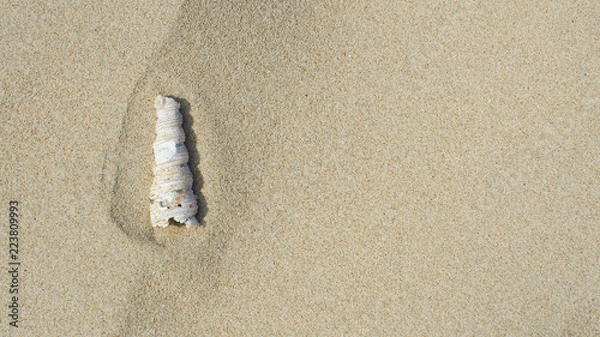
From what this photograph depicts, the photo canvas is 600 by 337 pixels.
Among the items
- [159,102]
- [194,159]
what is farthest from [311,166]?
[159,102]

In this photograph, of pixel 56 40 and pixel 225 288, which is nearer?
pixel 225 288

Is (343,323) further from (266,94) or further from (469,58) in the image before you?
(469,58)

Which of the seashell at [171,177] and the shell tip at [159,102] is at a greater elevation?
the shell tip at [159,102]

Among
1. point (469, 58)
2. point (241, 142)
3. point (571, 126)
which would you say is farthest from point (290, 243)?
point (571, 126)

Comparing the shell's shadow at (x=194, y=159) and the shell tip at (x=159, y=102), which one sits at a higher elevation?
the shell tip at (x=159, y=102)
